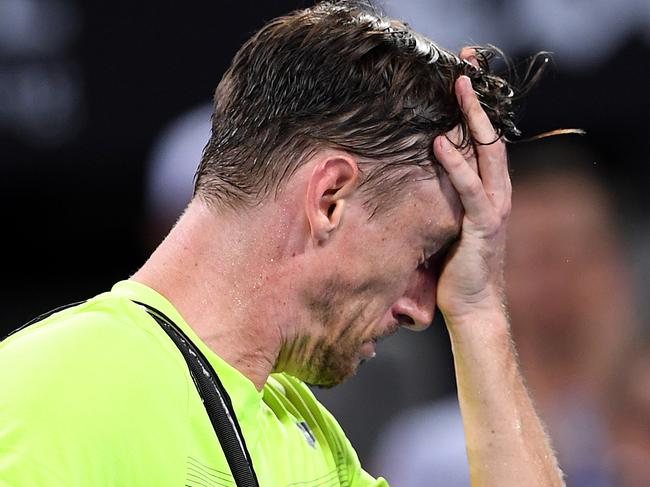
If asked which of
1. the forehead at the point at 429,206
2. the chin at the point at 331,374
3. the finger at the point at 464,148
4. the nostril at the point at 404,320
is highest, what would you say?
the finger at the point at 464,148

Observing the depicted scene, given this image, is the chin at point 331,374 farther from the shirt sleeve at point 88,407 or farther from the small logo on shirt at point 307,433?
the shirt sleeve at point 88,407

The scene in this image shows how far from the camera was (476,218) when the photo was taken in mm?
1674

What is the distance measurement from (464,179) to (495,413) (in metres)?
0.37

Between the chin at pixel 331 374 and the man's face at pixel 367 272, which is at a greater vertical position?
A: the man's face at pixel 367 272

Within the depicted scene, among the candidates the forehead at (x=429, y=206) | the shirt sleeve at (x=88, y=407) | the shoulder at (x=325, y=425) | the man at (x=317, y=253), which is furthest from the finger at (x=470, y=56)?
the shirt sleeve at (x=88, y=407)

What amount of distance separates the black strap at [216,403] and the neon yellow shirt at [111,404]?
10 mm

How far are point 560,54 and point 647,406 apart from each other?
955mm

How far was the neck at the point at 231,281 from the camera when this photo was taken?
1.48 meters

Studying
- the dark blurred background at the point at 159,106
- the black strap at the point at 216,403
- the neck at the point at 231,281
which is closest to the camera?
the black strap at the point at 216,403

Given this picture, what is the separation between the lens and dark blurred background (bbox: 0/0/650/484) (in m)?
3.10

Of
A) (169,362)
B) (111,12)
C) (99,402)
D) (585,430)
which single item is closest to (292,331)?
(169,362)

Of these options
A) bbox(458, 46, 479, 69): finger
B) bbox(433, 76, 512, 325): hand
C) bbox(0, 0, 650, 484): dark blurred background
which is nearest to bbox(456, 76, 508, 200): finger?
bbox(433, 76, 512, 325): hand

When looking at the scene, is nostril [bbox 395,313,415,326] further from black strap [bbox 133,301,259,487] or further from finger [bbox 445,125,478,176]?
black strap [bbox 133,301,259,487]

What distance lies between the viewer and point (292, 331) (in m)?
1.56
